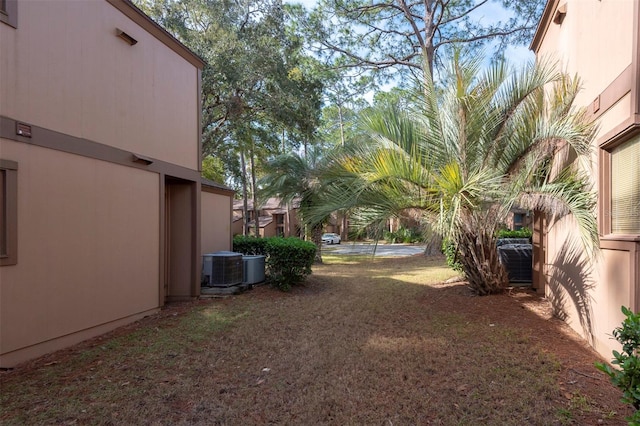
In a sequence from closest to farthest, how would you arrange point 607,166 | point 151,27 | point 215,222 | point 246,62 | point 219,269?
point 607,166 → point 151,27 → point 219,269 → point 215,222 → point 246,62

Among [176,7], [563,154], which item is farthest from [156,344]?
[176,7]

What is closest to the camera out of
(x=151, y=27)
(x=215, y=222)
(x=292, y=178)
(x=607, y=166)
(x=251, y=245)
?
(x=607, y=166)

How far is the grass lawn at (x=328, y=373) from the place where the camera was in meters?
3.25

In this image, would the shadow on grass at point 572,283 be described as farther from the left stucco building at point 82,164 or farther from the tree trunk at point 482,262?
the left stucco building at point 82,164

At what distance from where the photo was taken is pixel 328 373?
4.14 meters

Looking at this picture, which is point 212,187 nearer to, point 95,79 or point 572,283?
point 95,79

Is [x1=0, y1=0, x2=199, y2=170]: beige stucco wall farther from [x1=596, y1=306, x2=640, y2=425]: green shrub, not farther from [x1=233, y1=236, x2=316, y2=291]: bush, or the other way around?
[x1=596, y1=306, x2=640, y2=425]: green shrub

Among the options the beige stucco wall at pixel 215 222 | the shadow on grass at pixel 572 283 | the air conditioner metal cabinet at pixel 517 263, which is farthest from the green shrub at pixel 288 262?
the shadow on grass at pixel 572 283

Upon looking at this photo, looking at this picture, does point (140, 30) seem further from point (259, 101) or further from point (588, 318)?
point (259, 101)

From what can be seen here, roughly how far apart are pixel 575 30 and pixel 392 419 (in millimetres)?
6284

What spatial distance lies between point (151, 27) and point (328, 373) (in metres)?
6.65

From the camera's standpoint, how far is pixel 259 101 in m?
16.1

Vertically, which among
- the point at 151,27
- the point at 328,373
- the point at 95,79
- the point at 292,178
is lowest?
the point at 328,373

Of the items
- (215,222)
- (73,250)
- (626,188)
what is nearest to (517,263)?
(626,188)
